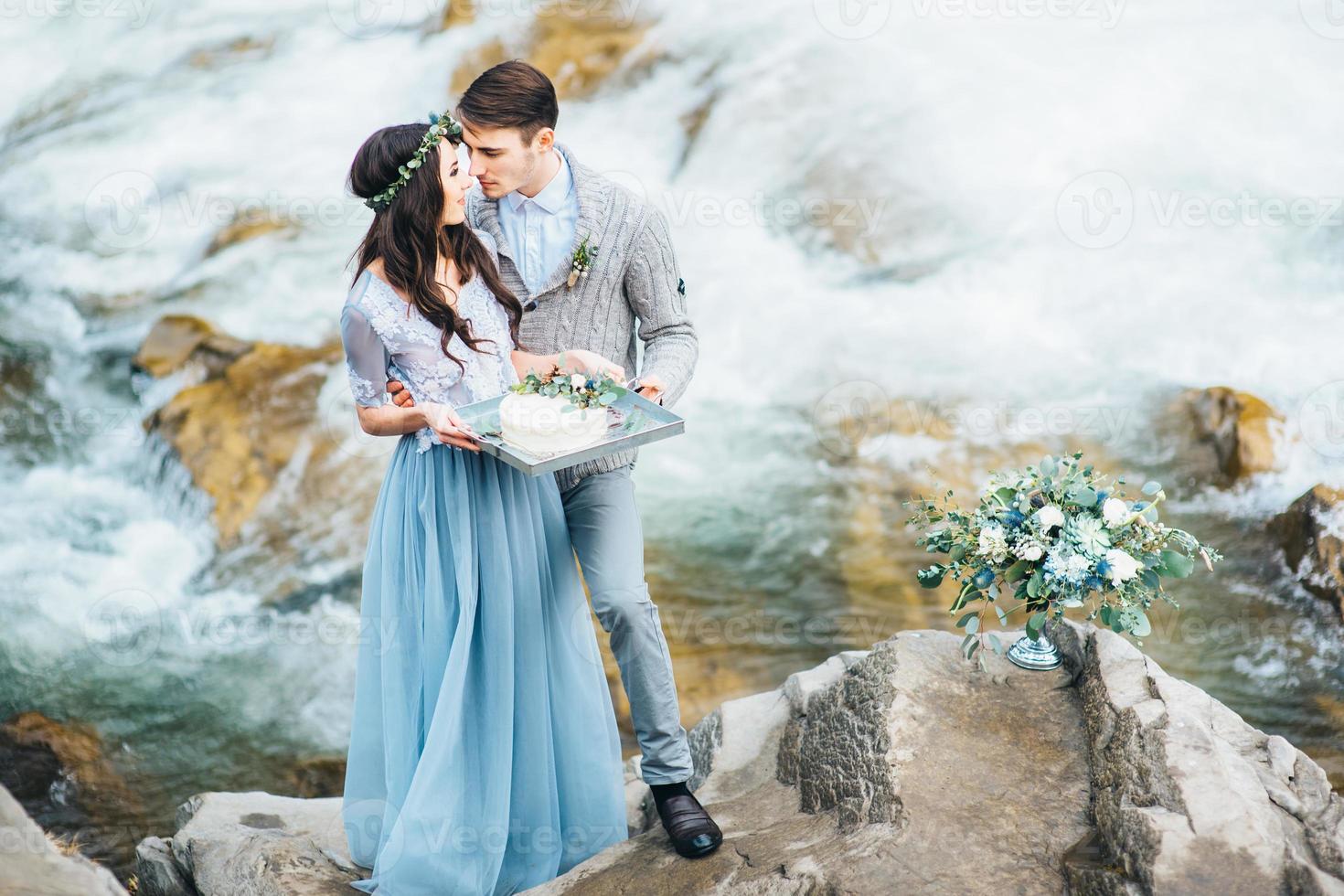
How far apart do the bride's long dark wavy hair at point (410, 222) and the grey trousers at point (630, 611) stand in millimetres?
517

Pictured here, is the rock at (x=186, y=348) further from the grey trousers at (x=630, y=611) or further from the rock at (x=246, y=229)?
the grey trousers at (x=630, y=611)

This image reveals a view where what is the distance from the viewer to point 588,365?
10.0 feet

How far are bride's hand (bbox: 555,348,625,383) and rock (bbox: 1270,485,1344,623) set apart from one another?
13.0 feet

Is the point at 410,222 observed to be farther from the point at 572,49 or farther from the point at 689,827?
the point at 572,49

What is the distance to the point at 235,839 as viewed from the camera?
3.44 meters

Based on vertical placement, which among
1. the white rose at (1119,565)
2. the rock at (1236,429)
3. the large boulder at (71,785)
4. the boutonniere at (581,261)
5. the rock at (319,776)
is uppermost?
the boutonniere at (581,261)

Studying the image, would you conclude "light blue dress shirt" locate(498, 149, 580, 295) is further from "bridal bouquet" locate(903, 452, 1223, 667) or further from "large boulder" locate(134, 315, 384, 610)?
"large boulder" locate(134, 315, 384, 610)

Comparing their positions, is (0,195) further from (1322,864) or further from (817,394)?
(1322,864)

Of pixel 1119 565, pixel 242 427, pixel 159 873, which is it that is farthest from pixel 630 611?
pixel 242 427

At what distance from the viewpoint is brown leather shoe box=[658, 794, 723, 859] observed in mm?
2971

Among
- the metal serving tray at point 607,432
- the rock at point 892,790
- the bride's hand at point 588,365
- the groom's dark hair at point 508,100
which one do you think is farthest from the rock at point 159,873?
the groom's dark hair at point 508,100

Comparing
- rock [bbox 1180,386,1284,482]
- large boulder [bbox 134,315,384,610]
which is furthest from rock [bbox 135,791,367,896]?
rock [bbox 1180,386,1284,482]

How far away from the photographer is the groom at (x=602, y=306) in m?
2.98

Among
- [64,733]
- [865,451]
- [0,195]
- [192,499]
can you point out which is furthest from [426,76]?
[64,733]
